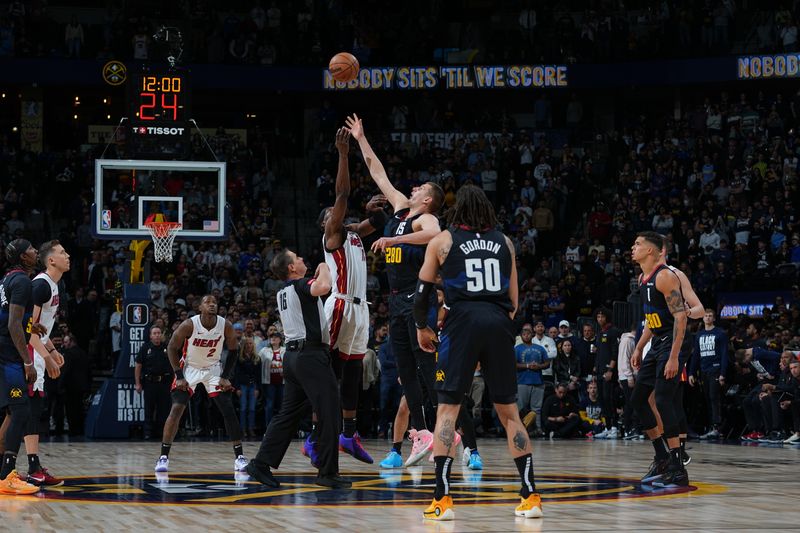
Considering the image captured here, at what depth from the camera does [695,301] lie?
35.4 feet

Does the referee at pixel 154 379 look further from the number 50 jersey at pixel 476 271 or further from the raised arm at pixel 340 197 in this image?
the number 50 jersey at pixel 476 271

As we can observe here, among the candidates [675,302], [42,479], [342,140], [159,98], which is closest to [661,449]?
[675,302]

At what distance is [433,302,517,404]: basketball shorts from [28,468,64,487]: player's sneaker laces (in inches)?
161

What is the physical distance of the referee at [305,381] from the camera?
9.59 m

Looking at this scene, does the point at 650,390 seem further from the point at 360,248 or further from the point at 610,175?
the point at 610,175

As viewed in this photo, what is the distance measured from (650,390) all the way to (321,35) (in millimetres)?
24106

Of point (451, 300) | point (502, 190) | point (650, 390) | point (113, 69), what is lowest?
point (650, 390)

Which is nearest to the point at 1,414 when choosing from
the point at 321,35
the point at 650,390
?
the point at 650,390

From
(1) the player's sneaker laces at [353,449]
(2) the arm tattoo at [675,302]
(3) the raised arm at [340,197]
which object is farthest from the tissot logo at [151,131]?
(2) the arm tattoo at [675,302]

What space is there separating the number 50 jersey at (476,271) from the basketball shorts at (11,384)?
3.91 m

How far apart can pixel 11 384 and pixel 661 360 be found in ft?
18.3

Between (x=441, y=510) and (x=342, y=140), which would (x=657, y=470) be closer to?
(x=441, y=510)

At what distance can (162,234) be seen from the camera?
769 inches

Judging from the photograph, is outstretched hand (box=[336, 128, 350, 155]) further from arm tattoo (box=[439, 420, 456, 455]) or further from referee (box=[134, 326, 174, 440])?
referee (box=[134, 326, 174, 440])
